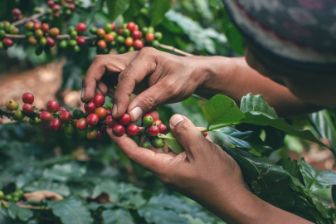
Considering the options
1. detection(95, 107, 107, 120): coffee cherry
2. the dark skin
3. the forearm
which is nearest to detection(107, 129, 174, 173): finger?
the dark skin

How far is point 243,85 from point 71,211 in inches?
29.6

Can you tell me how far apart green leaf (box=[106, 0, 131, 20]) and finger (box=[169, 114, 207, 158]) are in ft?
2.06

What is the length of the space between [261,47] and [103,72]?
0.64m

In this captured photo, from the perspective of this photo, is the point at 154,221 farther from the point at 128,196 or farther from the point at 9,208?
the point at 9,208

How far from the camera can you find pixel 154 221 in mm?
1719

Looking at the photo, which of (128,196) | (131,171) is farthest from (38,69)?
(128,196)

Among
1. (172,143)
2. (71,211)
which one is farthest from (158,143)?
(71,211)

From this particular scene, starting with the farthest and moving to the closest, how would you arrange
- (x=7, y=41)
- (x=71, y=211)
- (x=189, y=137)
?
(x=7, y=41) < (x=71, y=211) < (x=189, y=137)

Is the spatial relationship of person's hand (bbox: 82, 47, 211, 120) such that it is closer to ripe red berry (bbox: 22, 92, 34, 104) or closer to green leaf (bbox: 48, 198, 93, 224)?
ripe red berry (bbox: 22, 92, 34, 104)

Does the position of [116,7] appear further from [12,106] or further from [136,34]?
[12,106]

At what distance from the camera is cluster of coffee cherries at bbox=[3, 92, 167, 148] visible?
148cm

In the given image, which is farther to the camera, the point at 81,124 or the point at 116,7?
the point at 116,7

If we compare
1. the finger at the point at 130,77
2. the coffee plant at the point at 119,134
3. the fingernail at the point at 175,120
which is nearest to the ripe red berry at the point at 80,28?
the coffee plant at the point at 119,134

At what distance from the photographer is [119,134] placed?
146 cm
